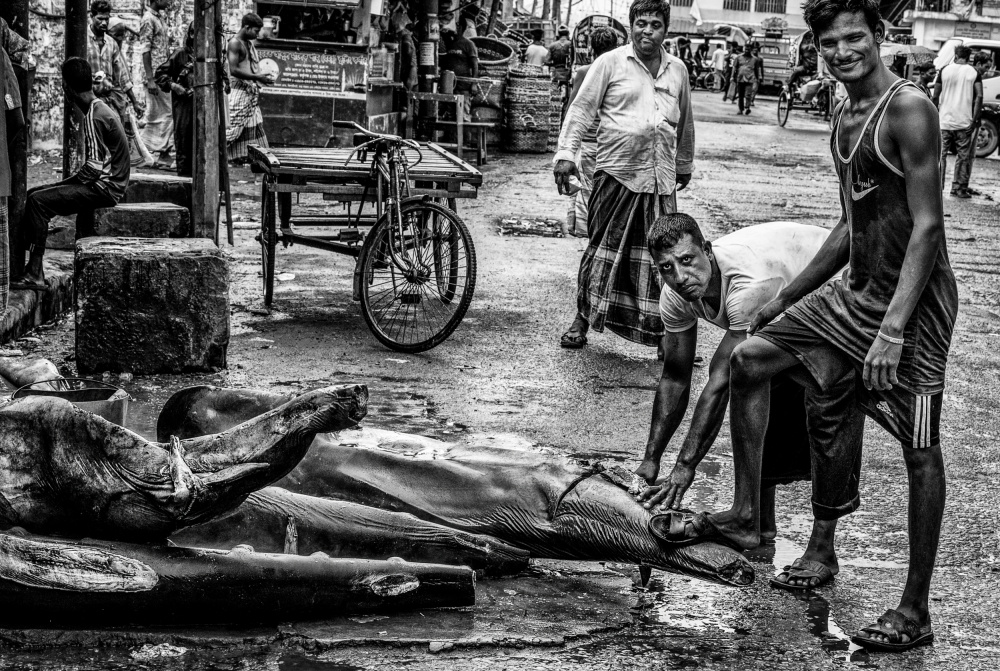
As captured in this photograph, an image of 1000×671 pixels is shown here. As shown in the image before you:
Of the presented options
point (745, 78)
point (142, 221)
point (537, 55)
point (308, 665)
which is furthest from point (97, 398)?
point (745, 78)

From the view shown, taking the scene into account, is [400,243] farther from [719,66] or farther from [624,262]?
[719,66]

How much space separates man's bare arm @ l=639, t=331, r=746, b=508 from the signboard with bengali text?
1140 centimetres

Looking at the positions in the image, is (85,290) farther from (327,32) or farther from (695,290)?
(327,32)

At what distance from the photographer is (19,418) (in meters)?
3.21


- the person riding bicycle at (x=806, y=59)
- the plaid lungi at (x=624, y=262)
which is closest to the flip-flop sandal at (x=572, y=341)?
the plaid lungi at (x=624, y=262)

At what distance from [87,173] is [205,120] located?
89 cm

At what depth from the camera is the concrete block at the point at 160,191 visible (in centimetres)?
838

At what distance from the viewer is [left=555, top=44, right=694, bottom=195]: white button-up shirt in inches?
243

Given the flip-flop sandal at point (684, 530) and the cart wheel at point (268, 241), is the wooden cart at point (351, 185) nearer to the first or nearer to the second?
the cart wheel at point (268, 241)

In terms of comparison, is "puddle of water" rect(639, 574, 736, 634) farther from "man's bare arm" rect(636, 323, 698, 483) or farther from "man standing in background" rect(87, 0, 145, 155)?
"man standing in background" rect(87, 0, 145, 155)

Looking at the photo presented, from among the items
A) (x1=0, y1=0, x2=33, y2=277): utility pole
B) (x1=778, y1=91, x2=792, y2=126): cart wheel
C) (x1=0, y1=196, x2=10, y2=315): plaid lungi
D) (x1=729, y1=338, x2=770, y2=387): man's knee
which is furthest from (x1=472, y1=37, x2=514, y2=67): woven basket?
(x1=729, y1=338, x2=770, y2=387): man's knee

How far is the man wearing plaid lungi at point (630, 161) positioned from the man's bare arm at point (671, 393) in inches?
69.5

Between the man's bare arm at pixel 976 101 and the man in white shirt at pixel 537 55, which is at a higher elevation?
the man in white shirt at pixel 537 55

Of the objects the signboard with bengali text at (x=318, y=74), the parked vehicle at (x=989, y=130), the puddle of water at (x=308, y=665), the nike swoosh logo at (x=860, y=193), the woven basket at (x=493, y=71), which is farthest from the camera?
the parked vehicle at (x=989, y=130)
